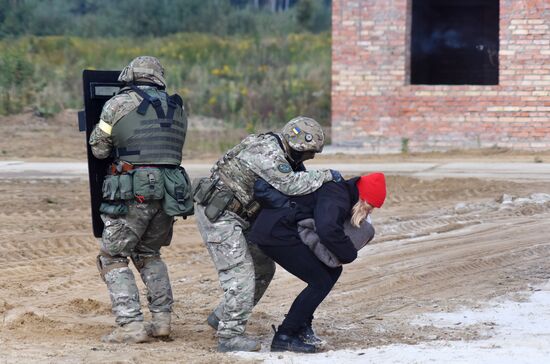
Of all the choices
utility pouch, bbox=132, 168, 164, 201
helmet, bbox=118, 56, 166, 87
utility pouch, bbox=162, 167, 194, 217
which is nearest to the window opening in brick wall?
helmet, bbox=118, 56, 166, 87

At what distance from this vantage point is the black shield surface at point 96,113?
776 cm

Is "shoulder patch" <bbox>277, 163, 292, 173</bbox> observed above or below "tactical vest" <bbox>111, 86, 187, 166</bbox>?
below

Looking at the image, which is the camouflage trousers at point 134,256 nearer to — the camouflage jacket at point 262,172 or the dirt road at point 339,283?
the dirt road at point 339,283

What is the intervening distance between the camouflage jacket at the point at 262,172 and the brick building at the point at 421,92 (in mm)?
12729

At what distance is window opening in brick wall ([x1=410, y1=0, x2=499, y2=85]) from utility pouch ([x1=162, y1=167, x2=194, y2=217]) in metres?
16.6

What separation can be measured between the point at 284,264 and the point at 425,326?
4.52 ft

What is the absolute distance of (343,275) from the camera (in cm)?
999

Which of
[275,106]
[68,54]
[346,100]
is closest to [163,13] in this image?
[68,54]

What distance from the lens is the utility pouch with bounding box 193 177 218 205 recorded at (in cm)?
722

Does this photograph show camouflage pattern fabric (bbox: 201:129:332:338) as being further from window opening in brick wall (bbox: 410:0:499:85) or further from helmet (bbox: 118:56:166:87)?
window opening in brick wall (bbox: 410:0:499:85)

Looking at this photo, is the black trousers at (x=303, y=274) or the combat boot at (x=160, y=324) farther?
the combat boot at (x=160, y=324)

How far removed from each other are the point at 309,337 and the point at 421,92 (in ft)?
42.9

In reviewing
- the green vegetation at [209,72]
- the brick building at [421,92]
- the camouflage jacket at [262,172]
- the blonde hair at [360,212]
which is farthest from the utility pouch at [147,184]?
the green vegetation at [209,72]

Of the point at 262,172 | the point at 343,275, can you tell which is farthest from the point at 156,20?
the point at 262,172
